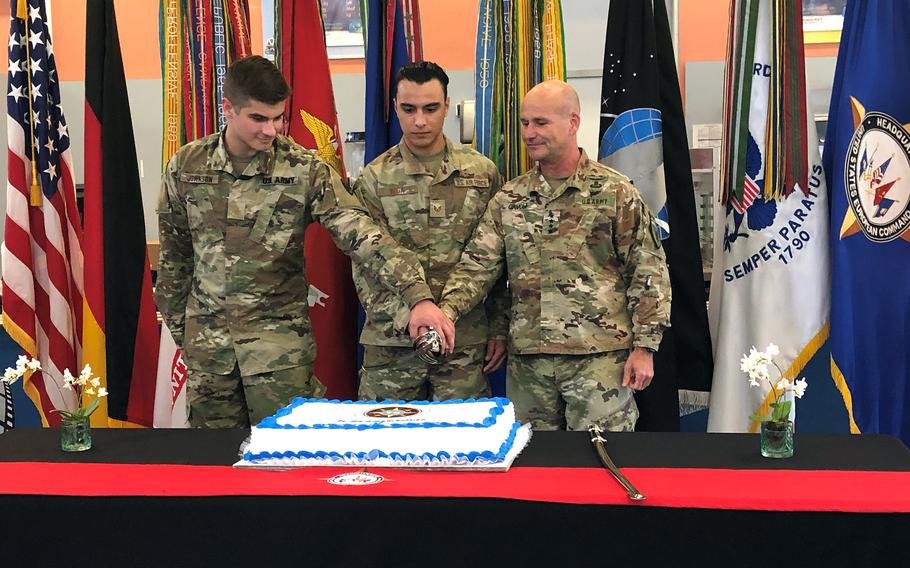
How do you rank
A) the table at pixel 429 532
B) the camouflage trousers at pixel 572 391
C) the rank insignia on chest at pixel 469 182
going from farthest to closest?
1. the rank insignia on chest at pixel 469 182
2. the camouflage trousers at pixel 572 391
3. the table at pixel 429 532

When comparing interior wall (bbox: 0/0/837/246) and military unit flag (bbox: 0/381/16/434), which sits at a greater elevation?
interior wall (bbox: 0/0/837/246)

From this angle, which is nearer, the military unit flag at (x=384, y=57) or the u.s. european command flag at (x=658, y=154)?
the u.s. european command flag at (x=658, y=154)

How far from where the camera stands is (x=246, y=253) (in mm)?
2393

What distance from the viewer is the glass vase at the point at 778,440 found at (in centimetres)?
149

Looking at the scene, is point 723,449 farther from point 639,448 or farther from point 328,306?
point 328,306

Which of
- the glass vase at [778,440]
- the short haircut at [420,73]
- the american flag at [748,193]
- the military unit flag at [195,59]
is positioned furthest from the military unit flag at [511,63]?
the glass vase at [778,440]

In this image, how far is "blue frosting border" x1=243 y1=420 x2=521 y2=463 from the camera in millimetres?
1433

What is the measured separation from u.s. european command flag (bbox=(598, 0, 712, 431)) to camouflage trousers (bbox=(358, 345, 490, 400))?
2.09 feet

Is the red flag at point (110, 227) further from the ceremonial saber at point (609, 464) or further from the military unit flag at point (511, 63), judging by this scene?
the ceremonial saber at point (609, 464)

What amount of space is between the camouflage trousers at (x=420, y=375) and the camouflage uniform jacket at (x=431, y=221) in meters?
0.04

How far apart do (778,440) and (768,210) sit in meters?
1.52

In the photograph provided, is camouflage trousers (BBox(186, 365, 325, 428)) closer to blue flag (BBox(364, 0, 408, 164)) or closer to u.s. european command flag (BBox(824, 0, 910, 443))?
blue flag (BBox(364, 0, 408, 164))

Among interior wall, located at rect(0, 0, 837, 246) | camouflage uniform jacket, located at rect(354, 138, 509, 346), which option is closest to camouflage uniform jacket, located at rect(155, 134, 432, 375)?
camouflage uniform jacket, located at rect(354, 138, 509, 346)

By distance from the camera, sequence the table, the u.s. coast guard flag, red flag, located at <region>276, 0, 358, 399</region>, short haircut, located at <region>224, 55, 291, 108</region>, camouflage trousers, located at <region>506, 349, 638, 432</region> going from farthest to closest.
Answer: red flag, located at <region>276, 0, 358, 399</region> → the u.s. coast guard flag → camouflage trousers, located at <region>506, 349, 638, 432</region> → short haircut, located at <region>224, 55, 291, 108</region> → the table
